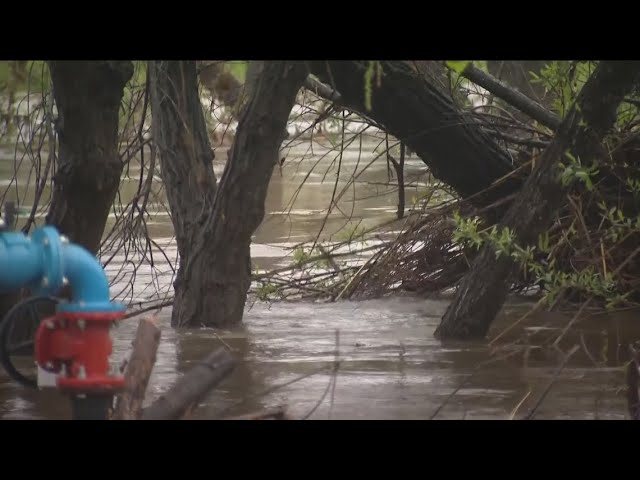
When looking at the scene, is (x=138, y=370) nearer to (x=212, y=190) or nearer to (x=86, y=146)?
(x=86, y=146)

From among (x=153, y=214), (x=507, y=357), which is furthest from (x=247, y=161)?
(x=153, y=214)

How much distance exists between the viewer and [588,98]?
593 centimetres

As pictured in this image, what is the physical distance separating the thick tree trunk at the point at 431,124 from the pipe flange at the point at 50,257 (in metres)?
3.37

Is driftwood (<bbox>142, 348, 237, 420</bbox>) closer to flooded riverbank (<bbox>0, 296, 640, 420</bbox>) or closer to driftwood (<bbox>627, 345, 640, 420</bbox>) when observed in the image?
flooded riverbank (<bbox>0, 296, 640, 420</bbox>)

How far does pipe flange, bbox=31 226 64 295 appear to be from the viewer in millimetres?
3275

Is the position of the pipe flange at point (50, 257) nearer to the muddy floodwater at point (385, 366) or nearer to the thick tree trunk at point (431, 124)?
the muddy floodwater at point (385, 366)

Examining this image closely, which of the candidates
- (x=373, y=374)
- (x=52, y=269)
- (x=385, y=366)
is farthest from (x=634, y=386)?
(x=52, y=269)

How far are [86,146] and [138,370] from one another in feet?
6.53

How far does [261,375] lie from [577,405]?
60.0 inches

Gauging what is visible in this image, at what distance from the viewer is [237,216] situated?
21.5 ft

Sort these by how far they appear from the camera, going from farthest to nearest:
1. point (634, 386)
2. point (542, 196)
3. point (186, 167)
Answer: point (186, 167), point (542, 196), point (634, 386)

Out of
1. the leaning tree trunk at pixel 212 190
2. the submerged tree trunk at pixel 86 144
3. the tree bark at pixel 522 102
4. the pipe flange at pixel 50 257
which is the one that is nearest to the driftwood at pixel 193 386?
the pipe flange at pixel 50 257

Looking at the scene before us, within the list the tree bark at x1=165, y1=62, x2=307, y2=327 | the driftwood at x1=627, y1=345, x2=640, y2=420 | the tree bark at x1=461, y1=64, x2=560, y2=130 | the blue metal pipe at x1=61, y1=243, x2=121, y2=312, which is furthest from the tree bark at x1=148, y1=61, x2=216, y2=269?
the blue metal pipe at x1=61, y1=243, x2=121, y2=312

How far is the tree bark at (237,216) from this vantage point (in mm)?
6043
